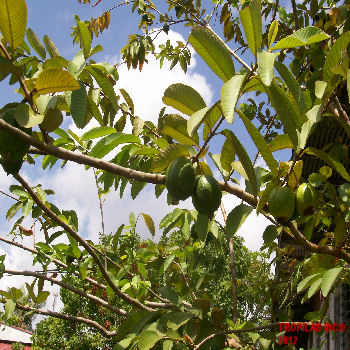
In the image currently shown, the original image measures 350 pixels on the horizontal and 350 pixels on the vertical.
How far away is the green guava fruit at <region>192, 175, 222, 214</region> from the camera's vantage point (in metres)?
1.01

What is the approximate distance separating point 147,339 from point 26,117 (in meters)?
0.94

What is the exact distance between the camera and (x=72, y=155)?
869mm

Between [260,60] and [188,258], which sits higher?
[188,258]

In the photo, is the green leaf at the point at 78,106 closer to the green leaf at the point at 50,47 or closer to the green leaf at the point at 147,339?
the green leaf at the point at 50,47

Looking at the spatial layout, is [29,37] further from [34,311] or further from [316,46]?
[34,311]

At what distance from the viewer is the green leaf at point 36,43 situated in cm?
119

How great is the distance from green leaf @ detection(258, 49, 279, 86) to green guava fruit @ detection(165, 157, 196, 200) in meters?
0.34

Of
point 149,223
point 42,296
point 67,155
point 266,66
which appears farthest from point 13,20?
point 42,296

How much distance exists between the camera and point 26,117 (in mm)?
885

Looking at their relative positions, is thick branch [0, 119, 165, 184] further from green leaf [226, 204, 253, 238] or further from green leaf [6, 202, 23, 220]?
green leaf [6, 202, 23, 220]

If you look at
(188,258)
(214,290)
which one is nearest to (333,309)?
(188,258)

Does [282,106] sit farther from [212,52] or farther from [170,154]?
[170,154]

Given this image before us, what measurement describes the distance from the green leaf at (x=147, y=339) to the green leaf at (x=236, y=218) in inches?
24.3

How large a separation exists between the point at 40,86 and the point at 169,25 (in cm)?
304
